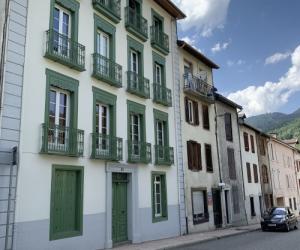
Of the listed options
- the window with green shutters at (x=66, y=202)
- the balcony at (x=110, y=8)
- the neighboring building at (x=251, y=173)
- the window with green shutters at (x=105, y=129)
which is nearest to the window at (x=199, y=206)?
the window with green shutters at (x=105, y=129)

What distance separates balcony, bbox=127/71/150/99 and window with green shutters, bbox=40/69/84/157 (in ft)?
11.6

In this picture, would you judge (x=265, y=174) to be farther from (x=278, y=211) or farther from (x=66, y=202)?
(x=66, y=202)

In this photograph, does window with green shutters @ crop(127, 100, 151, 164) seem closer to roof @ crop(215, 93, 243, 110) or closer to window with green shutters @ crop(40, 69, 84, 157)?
window with green shutters @ crop(40, 69, 84, 157)

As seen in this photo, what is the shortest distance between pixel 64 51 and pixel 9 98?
3074 millimetres

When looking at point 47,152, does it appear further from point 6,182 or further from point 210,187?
point 210,187

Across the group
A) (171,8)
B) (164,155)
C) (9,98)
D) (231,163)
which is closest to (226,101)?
(231,163)

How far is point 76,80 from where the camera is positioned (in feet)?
44.4

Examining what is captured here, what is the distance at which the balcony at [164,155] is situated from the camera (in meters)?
17.9

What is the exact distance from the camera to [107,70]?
15.2 metres

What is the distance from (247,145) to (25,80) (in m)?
24.4

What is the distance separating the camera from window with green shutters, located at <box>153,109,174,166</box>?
711 inches

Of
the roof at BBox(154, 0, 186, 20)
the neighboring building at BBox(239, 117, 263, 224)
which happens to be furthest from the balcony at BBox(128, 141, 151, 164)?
the neighboring building at BBox(239, 117, 263, 224)

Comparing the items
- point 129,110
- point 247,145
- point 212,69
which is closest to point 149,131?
point 129,110

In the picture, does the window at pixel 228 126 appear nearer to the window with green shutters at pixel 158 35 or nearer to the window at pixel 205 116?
the window at pixel 205 116
